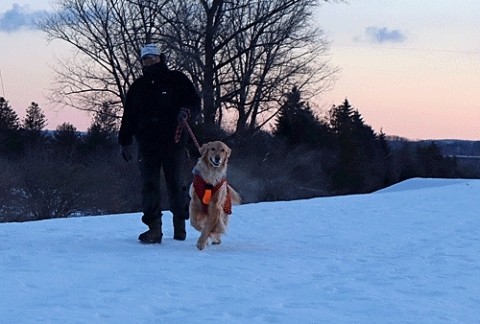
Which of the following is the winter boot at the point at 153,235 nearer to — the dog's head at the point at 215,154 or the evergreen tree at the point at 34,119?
the dog's head at the point at 215,154

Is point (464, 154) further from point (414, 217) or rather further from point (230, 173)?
point (414, 217)

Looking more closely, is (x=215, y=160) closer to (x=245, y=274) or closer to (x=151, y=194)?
(x=151, y=194)

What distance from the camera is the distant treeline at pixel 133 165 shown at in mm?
25812

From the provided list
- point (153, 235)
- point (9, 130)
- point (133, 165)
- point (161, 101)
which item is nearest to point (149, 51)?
point (161, 101)

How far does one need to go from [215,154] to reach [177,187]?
0.54 m

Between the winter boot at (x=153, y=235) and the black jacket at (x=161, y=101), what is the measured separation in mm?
738

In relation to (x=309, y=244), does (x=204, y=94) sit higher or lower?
higher

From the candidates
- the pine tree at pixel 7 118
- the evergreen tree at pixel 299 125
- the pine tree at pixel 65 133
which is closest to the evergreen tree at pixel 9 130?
A: the pine tree at pixel 7 118

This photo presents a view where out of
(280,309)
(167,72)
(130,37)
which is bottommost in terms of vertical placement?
(280,309)

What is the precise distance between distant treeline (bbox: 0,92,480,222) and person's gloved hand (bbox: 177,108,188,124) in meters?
0.94

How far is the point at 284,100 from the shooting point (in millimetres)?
31547

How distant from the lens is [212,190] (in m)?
7.44

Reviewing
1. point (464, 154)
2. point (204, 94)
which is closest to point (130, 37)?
point (204, 94)

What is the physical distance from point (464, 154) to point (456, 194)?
74659 mm
